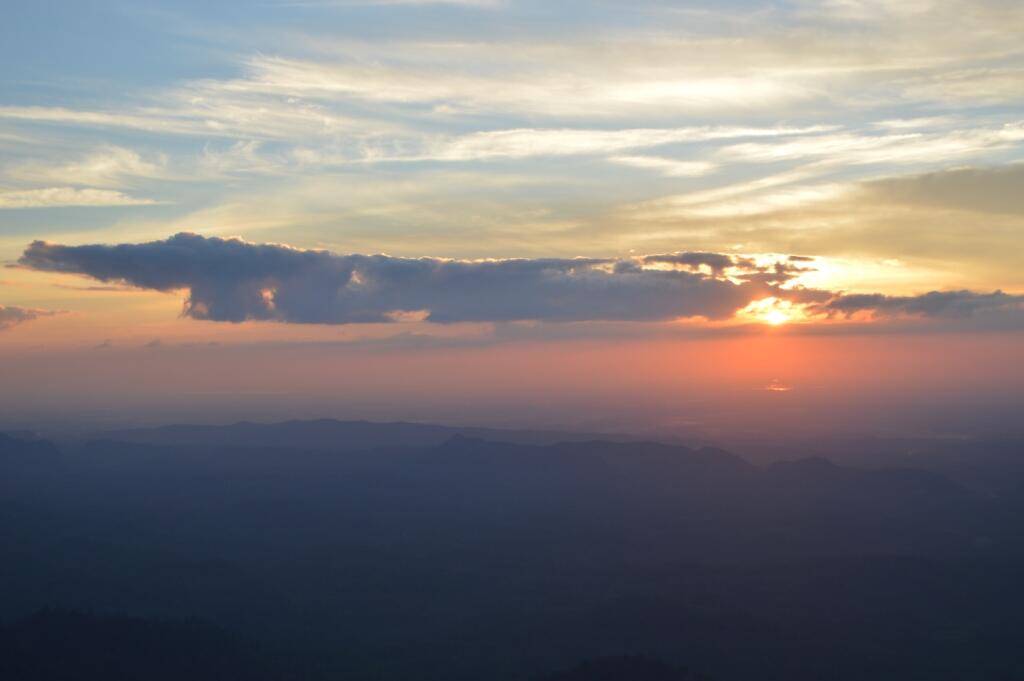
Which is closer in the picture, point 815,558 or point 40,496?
point 815,558

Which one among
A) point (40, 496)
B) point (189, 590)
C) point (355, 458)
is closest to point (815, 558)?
point (189, 590)

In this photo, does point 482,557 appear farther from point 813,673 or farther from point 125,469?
point 125,469

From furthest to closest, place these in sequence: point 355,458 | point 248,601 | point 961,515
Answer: point 355,458
point 961,515
point 248,601

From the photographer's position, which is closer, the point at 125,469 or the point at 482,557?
the point at 482,557

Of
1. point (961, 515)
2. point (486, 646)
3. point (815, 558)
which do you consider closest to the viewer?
point (486, 646)

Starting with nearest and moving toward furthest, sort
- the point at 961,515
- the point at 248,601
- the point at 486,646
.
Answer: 1. the point at 486,646
2. the point at 248,601
3. the point at 961,515

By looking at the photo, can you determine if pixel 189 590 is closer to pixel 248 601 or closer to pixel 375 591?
pixel 248 601

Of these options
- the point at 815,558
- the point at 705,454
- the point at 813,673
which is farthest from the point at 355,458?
the point at 813,673
